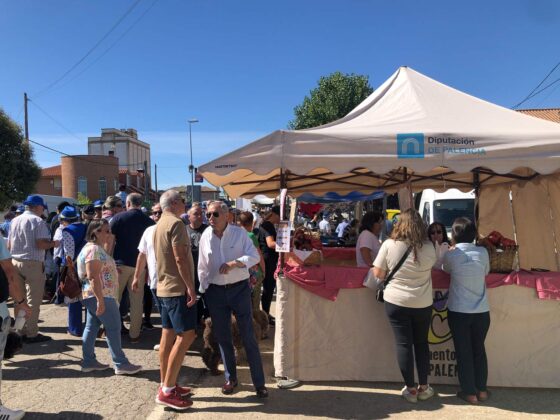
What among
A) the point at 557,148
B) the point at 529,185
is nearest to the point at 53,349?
the point at 557,148

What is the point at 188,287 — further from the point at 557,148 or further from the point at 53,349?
the point at 557,148

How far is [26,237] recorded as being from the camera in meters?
5.67

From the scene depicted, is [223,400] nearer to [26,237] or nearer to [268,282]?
[268,282]

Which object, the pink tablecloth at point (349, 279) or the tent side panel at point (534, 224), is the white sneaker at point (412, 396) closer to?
the pink tablecloth at point (349, 279)

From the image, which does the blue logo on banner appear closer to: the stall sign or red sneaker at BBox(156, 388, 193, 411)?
the stall sign

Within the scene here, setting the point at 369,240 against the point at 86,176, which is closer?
the point at 369,240

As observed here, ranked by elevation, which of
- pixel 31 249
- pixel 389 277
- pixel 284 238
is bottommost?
pixel 389 277

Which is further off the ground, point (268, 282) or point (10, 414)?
point (268, 282)

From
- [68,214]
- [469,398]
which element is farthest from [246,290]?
[68,214]

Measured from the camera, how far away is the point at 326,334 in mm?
4395

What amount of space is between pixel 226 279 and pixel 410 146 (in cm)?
215

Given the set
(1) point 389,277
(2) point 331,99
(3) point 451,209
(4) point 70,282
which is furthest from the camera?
(2) point 331,99

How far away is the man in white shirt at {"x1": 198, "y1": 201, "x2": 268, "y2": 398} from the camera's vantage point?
3.96m

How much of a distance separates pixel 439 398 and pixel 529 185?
3.56 metres
